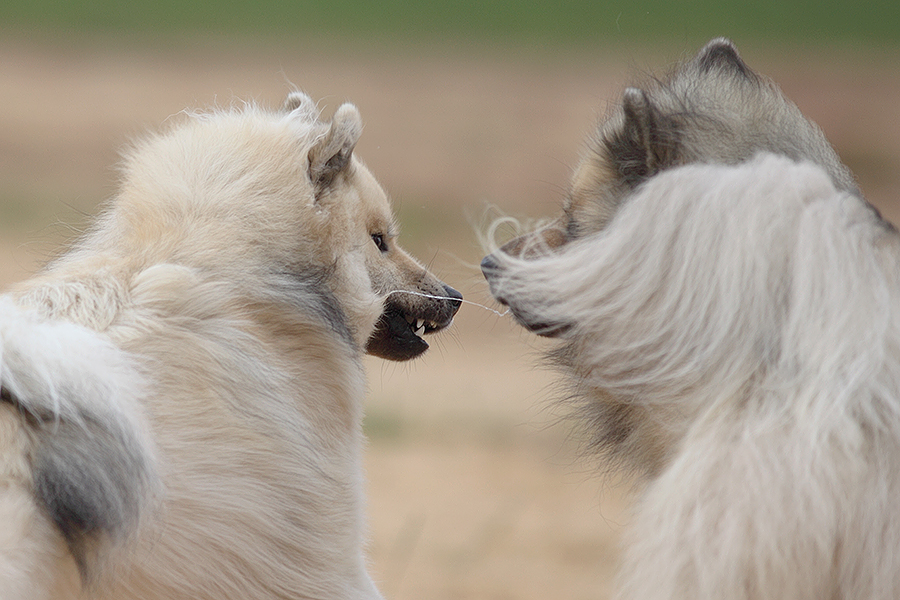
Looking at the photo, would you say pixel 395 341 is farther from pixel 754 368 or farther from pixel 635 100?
pixel 754 368

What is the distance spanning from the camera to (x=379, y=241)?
3.40m

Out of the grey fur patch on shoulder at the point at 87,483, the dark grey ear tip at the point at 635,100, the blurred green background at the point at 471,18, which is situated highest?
the dark grey ear tip at the point at 635,100

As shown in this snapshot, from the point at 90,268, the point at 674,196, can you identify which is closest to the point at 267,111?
the point at 90,268

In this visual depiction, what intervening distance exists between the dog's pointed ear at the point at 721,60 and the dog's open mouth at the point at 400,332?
121cm

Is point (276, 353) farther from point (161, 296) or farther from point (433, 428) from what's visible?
point (433, 428)

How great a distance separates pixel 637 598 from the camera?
211 cm

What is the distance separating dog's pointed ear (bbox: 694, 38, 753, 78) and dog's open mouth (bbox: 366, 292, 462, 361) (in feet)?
3.96

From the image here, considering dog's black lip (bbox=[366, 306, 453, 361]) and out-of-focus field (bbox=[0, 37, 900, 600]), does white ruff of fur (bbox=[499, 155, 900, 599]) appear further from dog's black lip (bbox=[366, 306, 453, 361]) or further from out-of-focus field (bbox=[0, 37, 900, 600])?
out-of-focus field (bbox=[0, 37, 900, 600])

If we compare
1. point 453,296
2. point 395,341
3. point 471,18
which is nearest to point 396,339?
point 395,341

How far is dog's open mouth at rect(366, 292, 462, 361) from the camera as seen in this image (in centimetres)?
345

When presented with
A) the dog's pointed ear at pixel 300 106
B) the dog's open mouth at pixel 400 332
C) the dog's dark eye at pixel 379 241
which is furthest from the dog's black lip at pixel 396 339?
the dog's pointed ear at pixel 300 106

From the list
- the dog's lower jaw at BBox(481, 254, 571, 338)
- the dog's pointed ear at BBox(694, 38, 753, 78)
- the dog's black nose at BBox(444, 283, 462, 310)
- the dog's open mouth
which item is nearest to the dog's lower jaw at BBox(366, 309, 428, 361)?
the dog's open mouth

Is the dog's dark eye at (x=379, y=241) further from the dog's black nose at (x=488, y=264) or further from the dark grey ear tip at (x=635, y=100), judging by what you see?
the dark grey ear tip at (x=635, y=100)

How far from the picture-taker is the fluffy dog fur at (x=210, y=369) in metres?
2.04
